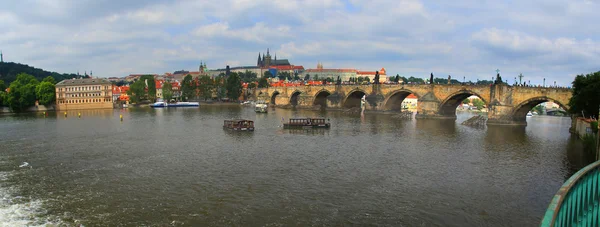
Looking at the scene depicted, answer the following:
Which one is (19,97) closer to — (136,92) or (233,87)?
(136,92)

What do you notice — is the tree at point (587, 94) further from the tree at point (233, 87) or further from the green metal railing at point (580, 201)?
the tree at point (233, 87)

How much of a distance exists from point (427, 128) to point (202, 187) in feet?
112

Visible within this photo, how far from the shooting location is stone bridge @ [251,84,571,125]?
4781cm

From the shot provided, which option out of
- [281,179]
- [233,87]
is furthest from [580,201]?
[233,87]

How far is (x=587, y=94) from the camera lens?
1357 inches

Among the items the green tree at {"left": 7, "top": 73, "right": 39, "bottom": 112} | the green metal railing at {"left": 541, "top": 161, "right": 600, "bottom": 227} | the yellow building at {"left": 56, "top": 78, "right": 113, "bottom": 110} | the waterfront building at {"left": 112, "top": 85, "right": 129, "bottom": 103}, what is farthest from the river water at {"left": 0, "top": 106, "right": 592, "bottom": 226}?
the waterfront building at {"left": 112, "top": 85, "right": 129, "bottom": 103}

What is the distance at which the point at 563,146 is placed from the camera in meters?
34.8

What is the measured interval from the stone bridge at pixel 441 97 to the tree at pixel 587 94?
673 centimetres

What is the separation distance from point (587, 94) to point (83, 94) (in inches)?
3724

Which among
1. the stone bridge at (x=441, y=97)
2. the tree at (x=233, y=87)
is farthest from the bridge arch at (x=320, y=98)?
the tree at (x=233, y=87)

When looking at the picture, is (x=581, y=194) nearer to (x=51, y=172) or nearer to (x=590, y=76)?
(x=51, y=172)

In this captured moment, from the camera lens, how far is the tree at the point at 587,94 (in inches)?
1336

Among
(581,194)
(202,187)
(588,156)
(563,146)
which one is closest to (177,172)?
(202,187)

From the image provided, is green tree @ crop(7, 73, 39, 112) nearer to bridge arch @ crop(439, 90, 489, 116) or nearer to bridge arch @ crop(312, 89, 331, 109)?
bridge arch @ crop(312, 89, 331, 109)
